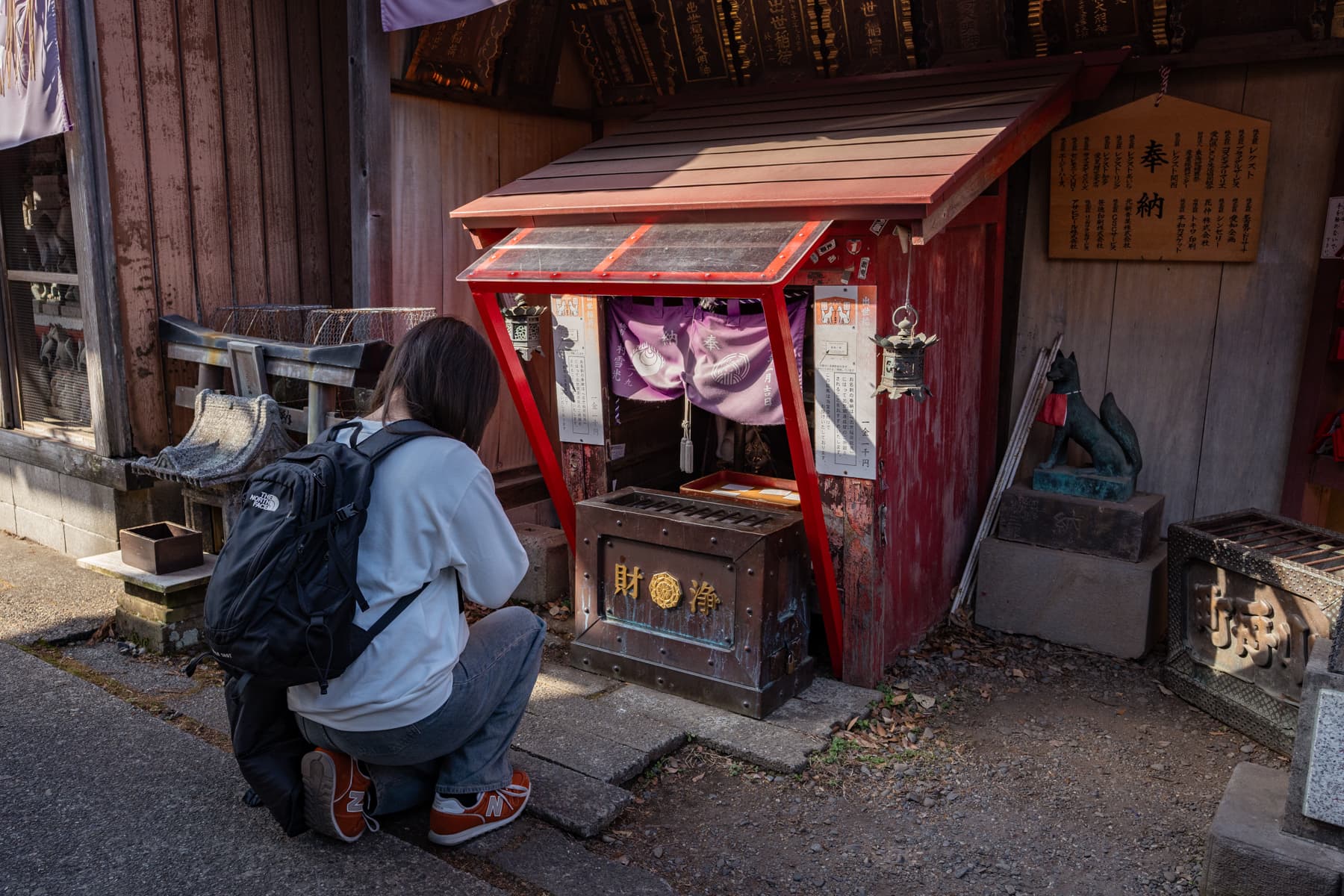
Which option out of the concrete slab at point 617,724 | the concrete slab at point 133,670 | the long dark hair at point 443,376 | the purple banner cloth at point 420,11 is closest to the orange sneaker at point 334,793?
the long dark hair at point 443,376

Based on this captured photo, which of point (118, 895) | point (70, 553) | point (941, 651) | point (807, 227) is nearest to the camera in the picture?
point (118, 895)

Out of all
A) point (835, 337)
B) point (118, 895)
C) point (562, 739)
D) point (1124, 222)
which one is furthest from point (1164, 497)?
point (118, 895)

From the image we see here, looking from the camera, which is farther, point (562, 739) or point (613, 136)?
point (613, 136)

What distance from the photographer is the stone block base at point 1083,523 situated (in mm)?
6000

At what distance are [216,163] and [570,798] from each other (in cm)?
501

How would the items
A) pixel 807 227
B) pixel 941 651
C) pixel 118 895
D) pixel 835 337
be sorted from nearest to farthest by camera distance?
pixel 118 895, pixel 807 227, pixel 835 337, pixel 941 651

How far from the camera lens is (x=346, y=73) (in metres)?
7.05

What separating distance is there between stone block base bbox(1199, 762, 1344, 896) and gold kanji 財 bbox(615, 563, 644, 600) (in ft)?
9.83

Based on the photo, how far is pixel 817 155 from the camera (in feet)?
17.7

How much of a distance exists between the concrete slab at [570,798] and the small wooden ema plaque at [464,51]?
474cm

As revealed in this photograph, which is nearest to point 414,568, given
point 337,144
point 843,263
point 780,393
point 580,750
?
point 580,750

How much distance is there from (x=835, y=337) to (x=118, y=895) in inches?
156

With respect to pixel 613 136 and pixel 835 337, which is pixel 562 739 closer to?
pixel 835 337

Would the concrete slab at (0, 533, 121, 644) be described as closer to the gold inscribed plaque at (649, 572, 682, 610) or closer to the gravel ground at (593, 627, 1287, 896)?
the gold inscribed plaque at (649, 572, 682, 610)
